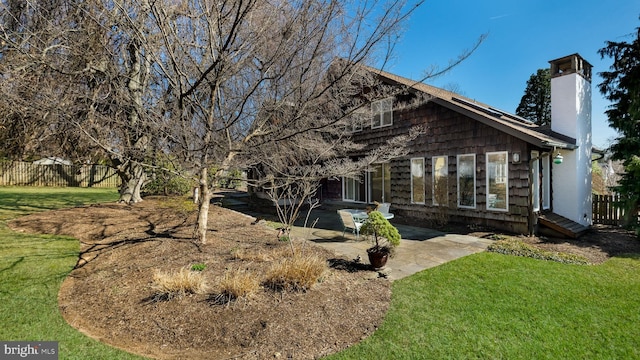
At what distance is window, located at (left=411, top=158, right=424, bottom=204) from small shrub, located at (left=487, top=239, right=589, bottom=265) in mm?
3674

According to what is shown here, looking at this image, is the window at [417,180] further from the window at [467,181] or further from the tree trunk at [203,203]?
the tree trunk at [203,203]

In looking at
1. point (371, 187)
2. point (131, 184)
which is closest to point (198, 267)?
point (131, 184)

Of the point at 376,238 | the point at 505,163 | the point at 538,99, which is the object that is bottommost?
the point at 376,238

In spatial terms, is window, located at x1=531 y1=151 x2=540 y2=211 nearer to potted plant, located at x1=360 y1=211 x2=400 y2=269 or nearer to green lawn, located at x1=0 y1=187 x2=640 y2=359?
green lawn, located at x1=0 y1=187 x2=640 y2=359

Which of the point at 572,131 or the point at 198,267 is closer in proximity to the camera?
the point at 198,267

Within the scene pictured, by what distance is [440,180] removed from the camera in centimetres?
1037

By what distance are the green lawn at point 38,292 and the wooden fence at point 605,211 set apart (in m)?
13.8

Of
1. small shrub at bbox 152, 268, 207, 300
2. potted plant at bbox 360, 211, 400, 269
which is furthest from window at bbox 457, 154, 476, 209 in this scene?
small shrub at bbox 152, 268, 207, 300

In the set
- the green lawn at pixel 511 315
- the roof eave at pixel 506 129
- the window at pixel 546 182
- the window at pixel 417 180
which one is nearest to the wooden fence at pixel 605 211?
the window at pixel 546 182

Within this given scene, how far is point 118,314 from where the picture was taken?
3.68 meters

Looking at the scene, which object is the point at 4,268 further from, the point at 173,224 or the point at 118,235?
the point at 173,224

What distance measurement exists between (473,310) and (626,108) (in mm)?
11711

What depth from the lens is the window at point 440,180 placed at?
33.2 feet

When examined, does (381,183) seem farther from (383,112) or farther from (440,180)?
(383,112)
